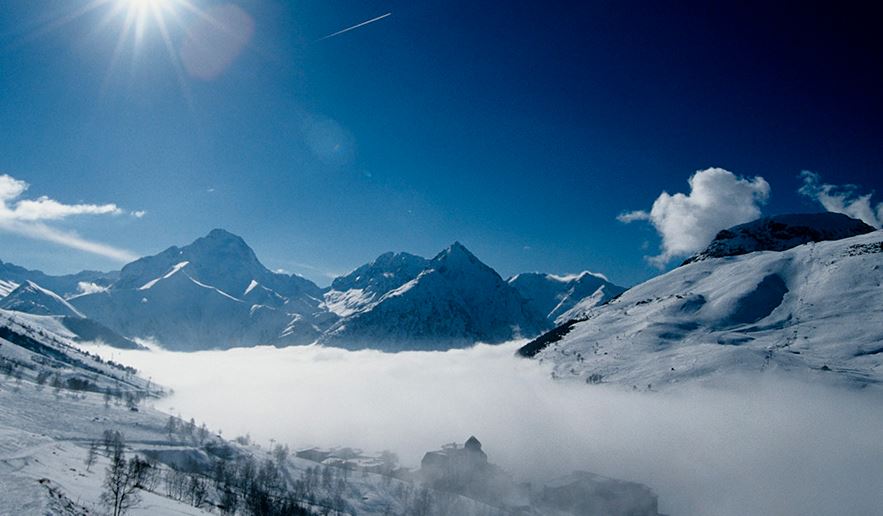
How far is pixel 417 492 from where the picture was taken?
199250 millimetres

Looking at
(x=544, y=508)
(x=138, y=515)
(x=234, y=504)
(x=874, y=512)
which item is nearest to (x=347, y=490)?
(x=234, y=504)

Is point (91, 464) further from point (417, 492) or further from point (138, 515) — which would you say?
point (417, 492)

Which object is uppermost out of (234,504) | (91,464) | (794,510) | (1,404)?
(1,404)

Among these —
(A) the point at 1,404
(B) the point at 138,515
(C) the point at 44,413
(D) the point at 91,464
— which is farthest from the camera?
A: (C) the point at 44,413

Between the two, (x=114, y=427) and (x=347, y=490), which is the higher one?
(x=114, y=427)

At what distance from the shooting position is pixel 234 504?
147 m

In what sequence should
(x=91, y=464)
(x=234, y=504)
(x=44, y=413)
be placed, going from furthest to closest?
(x=44, y=413) < (x=234, y=504) < (x=91, y=464)

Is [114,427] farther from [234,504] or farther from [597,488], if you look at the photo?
[597,488]

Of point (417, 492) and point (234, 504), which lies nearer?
point (234, 504)

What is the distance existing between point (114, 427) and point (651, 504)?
208m

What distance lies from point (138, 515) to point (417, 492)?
6003 inches

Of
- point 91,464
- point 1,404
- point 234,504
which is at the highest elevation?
point 1,404

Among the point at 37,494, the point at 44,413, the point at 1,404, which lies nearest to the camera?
the point at 37,494

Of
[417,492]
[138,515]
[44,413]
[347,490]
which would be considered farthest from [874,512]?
[44,413]
